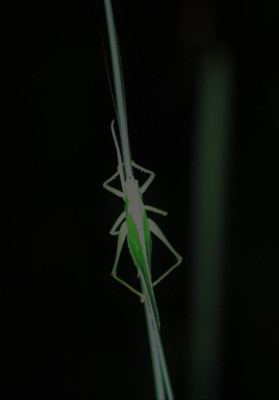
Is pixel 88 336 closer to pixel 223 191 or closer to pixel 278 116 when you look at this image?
pixel 223 191

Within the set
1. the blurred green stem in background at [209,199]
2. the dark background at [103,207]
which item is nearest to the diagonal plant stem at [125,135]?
the blurred green stem in background at [209,199]

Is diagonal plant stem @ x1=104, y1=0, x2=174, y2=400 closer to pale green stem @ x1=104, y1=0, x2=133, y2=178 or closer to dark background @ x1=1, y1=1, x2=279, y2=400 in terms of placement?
pale green stem @ x1=104, y1=0, x2=133, y2=178

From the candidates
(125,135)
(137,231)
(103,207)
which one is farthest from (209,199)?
(103,207)

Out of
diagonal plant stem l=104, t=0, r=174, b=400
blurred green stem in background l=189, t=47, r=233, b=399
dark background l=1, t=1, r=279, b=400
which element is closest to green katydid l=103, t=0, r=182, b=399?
diagonal plant stem l=104, t=0, r=174, b=400

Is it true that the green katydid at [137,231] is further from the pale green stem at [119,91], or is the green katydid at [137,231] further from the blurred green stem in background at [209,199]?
the blurred green stem in background at [209,199]

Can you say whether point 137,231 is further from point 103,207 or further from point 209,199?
point 103,207

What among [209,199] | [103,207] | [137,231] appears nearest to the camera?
[137,231]

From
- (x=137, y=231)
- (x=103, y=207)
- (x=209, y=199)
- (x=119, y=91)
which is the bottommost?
(x=137, y=231)
